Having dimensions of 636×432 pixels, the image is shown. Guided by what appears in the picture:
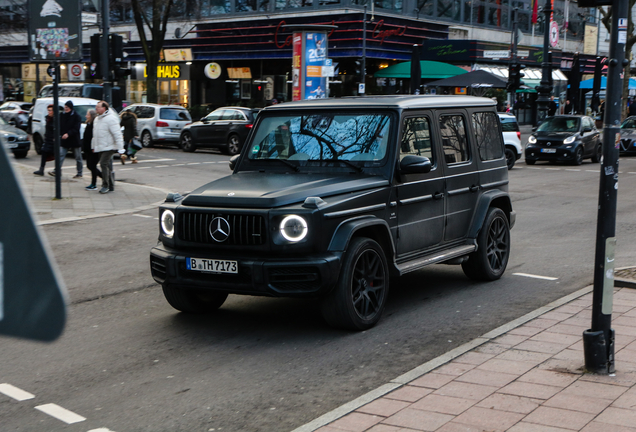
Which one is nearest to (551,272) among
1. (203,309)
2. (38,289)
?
(203,309)

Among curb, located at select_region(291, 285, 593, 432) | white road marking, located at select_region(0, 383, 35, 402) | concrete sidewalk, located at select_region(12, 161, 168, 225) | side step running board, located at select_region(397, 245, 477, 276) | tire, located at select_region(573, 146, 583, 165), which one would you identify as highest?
side step running board, located at select_region(397, 245, 477, 276)

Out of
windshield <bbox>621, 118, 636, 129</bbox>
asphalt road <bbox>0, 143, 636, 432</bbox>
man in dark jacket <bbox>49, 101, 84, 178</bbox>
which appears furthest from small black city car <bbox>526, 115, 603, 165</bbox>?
asphalt road <bbox>0, 143, 636, 432</bbox>

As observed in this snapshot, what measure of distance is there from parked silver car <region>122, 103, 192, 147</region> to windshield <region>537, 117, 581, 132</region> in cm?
1323

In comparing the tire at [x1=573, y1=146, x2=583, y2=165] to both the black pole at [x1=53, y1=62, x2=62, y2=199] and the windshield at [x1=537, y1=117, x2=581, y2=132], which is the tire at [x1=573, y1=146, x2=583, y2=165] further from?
the black pole at [x1=53, y1=62, x2=62, y2=199]

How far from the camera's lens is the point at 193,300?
22.6 feet

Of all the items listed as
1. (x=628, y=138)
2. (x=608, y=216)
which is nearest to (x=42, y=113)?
(x=628, y=138)

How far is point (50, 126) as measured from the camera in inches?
725

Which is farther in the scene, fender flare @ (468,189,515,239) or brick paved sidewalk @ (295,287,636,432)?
fender flare @ (468,189,515,239)

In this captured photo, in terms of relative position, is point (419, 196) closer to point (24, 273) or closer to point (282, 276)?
point (282, 276)

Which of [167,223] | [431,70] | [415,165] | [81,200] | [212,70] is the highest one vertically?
[212,70]

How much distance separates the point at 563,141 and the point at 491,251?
18219 millimetres

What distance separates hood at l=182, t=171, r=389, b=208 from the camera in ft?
19.9

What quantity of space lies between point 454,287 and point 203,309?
2.69 meters

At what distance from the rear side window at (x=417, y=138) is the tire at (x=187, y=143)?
22190mm
